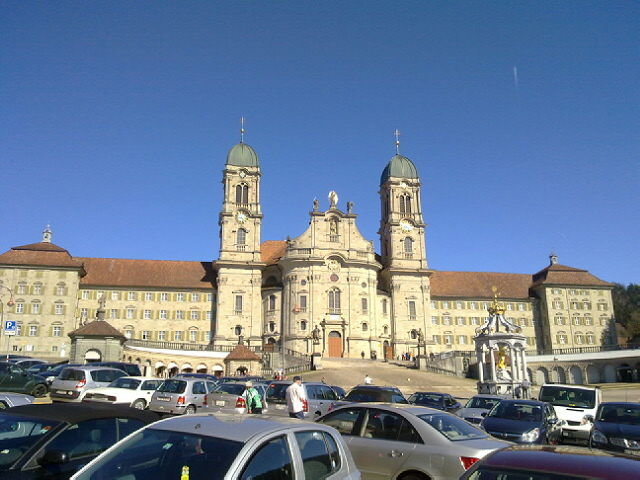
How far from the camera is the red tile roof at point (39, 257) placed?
209 ft

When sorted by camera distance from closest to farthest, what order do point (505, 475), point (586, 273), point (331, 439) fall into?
point (505, 475) < point (331, 439) < point (586, 273)

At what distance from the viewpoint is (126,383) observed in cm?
2156

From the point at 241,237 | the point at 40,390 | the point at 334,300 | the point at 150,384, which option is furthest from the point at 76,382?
the point at 241,237

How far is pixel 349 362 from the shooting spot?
59.1 metres

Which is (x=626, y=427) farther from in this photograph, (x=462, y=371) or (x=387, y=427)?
(x=462, y=371)

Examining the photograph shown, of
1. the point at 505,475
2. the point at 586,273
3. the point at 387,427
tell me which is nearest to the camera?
the point at 505,475

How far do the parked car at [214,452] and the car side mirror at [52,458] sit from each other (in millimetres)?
1640

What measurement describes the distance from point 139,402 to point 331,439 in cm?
1640

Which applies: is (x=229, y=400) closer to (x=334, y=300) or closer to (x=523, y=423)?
(x=523, y=423)

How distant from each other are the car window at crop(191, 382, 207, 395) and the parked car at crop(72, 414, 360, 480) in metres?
14.5

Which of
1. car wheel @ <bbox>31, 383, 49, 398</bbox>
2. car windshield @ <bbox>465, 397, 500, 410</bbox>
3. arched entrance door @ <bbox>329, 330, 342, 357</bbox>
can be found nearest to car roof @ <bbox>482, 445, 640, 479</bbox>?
car windshield @ <bbox>465, 397, 500, 410</bbox>

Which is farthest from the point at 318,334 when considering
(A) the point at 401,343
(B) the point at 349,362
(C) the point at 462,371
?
(C) the point at 462,371

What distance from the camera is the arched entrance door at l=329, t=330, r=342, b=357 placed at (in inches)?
2549

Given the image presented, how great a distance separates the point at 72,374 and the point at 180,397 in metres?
5.89
